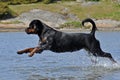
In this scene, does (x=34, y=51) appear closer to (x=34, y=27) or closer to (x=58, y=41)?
(x=34, y=27)

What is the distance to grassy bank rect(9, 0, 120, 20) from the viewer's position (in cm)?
5400

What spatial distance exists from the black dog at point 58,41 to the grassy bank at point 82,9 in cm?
3788

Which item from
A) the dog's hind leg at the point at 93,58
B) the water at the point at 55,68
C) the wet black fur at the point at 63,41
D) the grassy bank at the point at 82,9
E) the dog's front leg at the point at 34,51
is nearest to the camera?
the water at the point at 55,68

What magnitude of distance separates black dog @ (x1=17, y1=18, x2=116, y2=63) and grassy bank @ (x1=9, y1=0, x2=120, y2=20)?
124ft

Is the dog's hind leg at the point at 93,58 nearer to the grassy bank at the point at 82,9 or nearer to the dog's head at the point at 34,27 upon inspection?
the dog's head at the point at 34,27

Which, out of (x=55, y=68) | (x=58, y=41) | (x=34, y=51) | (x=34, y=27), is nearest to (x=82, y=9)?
(x=55, y=68)

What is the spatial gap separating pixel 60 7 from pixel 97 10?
13.3 feet

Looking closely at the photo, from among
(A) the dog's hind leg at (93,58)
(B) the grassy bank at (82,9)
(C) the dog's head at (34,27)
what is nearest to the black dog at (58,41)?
(C) the dog's head at (34,27)

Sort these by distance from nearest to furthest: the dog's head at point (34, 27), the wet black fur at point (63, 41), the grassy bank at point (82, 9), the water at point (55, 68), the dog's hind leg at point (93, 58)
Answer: the water at point (55, 68), the dog's head at point (34, 27), the wet black fur at point (63, 41), the dog's hind leg at point (93, 58), the grassy bank at point (82, 9)

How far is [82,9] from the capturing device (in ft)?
180

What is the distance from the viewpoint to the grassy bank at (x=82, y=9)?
5400 centimetres

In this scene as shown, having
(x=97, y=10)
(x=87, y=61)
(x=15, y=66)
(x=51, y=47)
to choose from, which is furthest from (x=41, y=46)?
(x=97, y=10)

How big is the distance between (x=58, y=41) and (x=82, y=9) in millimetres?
39770

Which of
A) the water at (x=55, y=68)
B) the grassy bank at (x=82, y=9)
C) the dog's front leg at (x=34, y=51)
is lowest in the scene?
the grassy bank at (x=82, y=9)
